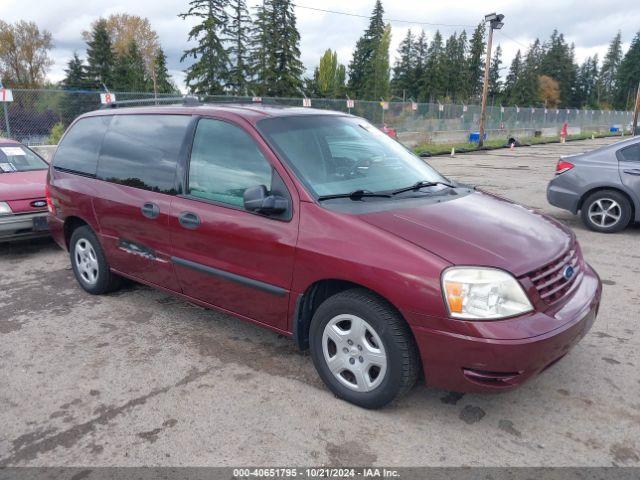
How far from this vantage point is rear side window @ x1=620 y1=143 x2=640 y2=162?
7160 millimetres

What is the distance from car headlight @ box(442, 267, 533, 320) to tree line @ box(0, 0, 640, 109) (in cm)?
2750

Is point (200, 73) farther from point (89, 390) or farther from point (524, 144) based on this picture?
point (89, 390)

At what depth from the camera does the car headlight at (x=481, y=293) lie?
2.56 m

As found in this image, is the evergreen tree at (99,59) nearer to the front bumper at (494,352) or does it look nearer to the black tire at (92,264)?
the black tire at (92,264)

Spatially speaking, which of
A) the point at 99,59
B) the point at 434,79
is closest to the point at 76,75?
the point at 99,59

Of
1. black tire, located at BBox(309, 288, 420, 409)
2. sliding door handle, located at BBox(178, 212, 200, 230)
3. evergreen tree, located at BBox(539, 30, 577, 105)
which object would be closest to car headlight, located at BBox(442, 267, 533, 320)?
black tire, located at BBox(309, 288, 420, 409)

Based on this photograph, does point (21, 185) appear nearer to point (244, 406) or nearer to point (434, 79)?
point (244, 406)

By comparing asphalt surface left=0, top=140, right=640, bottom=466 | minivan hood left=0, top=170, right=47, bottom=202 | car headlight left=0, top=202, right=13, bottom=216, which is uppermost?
minivan hood left=0, top=170, right=47, bottom=202

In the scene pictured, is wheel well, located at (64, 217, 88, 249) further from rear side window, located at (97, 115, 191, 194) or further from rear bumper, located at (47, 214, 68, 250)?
rear side window, located at (97, 115, 191, 194)

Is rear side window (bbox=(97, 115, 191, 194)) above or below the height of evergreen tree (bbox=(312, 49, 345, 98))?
below

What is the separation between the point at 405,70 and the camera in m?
89.8

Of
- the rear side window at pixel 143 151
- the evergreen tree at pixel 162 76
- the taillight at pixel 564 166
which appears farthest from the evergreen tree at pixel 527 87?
the rear side window at pixel 143 151

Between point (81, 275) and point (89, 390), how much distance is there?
2026mm

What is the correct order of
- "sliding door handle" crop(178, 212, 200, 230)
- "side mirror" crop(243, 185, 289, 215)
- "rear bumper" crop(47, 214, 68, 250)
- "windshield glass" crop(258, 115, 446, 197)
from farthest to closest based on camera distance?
"rear bumper" crop(47, 214, 68, 250) < "sliding door handle" crop(178, 212, 200, 230) < "windshield glass" crop(258, 115, 446, 197) < "side mirror" crop(243, 185, 289, 215)
